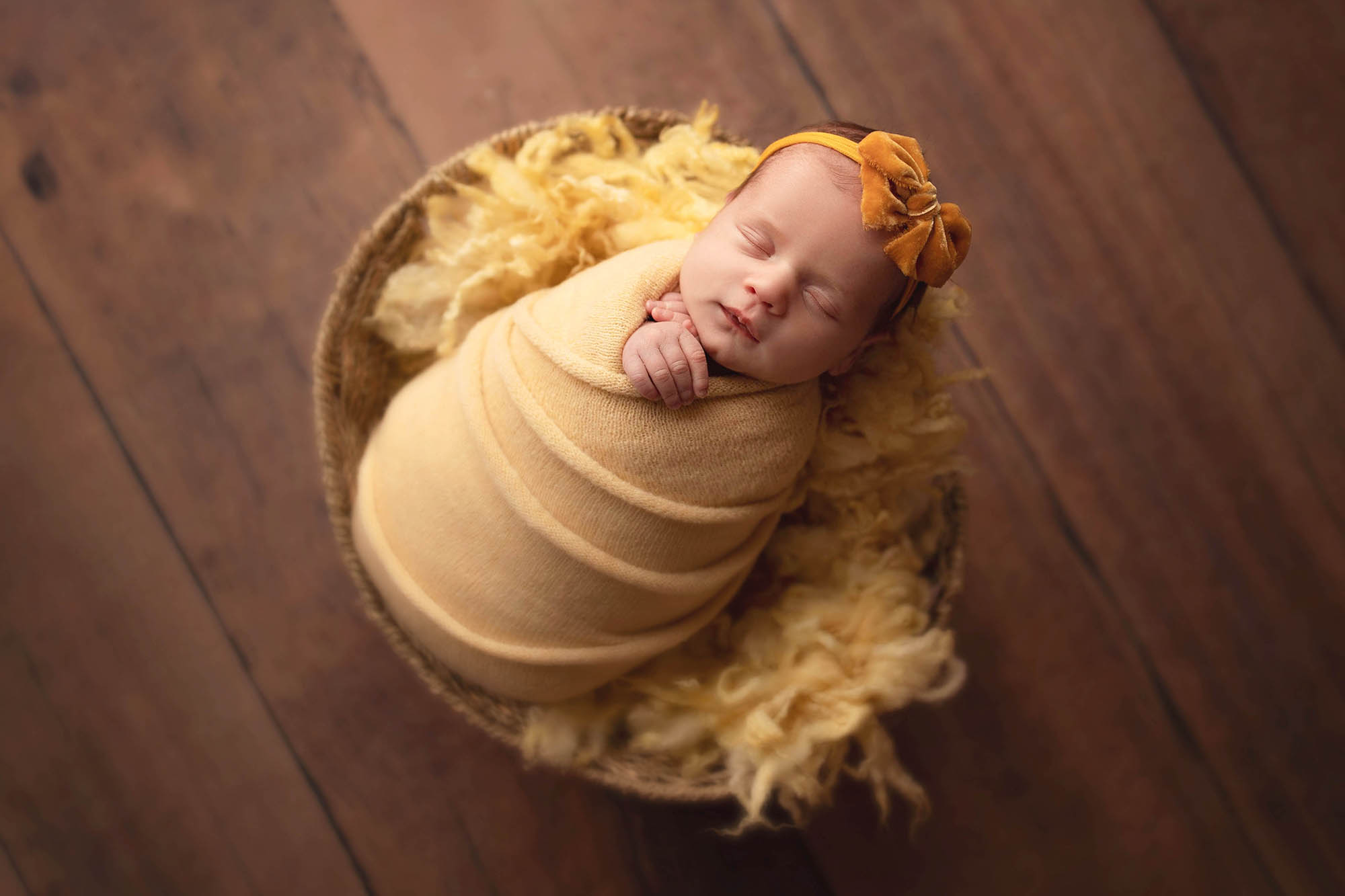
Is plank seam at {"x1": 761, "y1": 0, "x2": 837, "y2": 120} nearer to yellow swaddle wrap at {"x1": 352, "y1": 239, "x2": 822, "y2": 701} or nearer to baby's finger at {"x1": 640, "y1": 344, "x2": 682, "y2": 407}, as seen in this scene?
yellow swaddle wrap at {"x1": 352, "y1": 239, "x2": 822, "y2": 701}

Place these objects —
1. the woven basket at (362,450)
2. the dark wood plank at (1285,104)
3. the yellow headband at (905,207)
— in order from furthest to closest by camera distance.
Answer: the dark wood plank at (1285,104) → the woven basket at (362,450) → the yellow headband at (905,207)

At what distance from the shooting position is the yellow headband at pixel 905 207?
27.2 inches

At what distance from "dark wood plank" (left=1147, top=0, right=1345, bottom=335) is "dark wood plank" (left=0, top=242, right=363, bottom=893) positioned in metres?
1.55

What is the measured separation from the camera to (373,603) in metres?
0.96

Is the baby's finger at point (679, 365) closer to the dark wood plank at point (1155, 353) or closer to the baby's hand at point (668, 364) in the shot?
the baby's hand at point (668, 364)

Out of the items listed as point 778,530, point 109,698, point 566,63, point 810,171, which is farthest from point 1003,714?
point 109,698

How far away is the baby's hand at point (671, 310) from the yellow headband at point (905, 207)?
6.9 inches

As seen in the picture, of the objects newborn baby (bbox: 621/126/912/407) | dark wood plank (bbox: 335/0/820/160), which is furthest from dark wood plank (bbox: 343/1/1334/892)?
newborn baby (bbox: 621/126/912/407)

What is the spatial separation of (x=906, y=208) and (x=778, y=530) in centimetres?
45

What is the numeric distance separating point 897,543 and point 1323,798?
753 millimetres

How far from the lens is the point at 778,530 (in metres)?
→ 1.03

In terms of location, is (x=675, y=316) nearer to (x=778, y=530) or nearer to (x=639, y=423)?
(x=639, y=423)

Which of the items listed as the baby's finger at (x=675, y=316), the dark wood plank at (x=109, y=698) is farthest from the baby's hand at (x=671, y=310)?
the dark wood plank at (x=109, y=698)

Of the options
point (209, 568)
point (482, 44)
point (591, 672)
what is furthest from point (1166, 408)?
point (209, 568)
